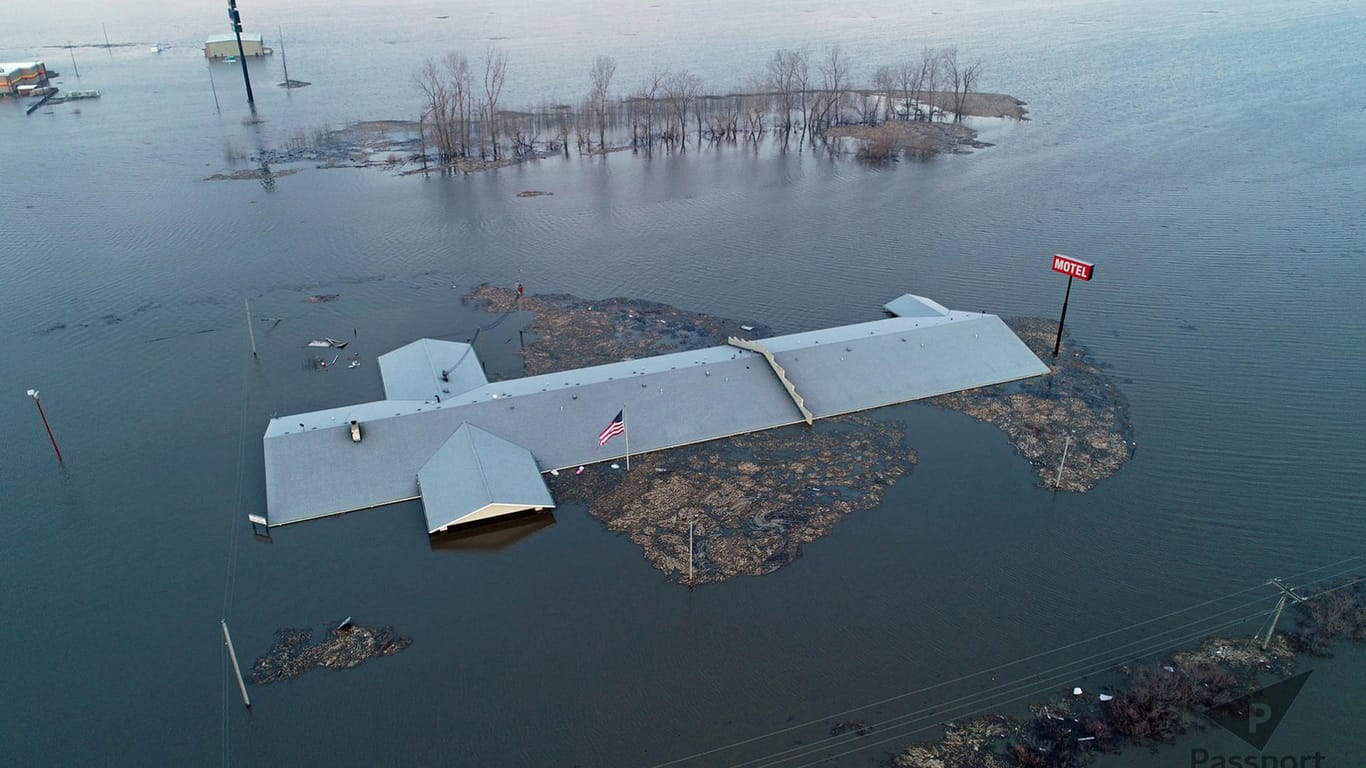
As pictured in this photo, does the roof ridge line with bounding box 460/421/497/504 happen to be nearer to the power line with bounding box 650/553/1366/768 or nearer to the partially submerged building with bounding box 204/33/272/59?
the power line with bounding box 650/553/1366/768

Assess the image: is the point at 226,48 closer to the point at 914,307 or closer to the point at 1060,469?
the point at 914,307

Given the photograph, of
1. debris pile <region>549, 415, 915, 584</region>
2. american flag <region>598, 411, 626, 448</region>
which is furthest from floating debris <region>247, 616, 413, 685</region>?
american flag <region>598, 411, 626, 448</region>

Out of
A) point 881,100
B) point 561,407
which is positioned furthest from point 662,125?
point 561,407

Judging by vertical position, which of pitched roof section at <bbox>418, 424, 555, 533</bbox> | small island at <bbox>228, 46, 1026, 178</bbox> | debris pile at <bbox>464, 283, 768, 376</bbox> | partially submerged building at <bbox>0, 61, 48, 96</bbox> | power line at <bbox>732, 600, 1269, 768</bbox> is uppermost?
partially submerged building at <bbox>0, 61, 48, 96</bbox>

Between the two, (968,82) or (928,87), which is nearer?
(968,82)

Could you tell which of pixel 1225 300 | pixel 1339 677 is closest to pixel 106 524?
pixel 1339 677

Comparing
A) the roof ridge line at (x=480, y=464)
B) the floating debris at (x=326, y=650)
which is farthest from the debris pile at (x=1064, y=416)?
the floating debris at (x=326, y=650)

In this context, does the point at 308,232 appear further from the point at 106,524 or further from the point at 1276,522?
the point at 1276,522
